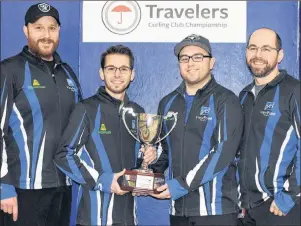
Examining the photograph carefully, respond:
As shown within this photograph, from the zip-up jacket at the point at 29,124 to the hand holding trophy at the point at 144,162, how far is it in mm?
536

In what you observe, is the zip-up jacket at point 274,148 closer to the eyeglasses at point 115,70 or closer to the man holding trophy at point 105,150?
the man holding trophy at point 105,150

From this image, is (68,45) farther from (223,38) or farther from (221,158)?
(221,158)

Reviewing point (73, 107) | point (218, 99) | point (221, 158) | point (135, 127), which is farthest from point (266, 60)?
point (73, 107)

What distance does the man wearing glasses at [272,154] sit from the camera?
3.22 metres

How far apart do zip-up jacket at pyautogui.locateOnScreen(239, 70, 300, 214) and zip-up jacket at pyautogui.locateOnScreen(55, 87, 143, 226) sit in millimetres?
801

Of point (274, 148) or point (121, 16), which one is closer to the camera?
point (274, 148)

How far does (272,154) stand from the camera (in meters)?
3.28

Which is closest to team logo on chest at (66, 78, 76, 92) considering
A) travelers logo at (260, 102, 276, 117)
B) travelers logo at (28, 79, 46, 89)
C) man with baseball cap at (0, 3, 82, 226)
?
man with baseball cap at (0, 3, 82, 226)

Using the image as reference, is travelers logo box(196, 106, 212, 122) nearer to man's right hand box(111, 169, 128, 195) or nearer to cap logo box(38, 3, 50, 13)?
man's right hand box(111, 169, 128, 195)

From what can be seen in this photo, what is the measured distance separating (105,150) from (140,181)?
357 millimetres

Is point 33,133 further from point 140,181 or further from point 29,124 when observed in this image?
point 140,181

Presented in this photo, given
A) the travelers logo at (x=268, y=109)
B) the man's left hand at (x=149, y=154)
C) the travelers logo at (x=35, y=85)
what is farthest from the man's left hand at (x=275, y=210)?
the travelers logo at (x=35, y=85)

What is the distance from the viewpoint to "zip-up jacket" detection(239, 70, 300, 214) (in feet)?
10.6

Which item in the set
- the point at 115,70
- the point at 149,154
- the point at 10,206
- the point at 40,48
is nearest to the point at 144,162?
the point at 149,154
